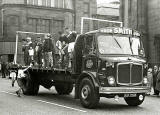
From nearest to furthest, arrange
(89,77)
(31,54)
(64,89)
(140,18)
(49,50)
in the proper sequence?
1. (89,77)
2. (49,50)
3. (64,89)
4. (31,54)
5. (140,18)

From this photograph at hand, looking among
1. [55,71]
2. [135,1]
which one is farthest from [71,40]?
[135,1]

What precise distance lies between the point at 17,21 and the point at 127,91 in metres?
36.5

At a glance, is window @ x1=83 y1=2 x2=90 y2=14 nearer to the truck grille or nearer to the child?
the child

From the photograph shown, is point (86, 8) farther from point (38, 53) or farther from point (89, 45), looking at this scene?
point (89, 45)

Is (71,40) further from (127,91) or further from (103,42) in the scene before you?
(127,91)

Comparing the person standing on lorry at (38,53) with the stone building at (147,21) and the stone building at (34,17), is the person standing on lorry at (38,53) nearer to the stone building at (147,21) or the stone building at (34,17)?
the stone building at (147,21)

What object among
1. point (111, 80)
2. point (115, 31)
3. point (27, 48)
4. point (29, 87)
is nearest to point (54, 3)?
point (27, 48)

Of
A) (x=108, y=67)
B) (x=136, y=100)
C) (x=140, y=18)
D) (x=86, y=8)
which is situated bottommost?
(x=136, y=100)

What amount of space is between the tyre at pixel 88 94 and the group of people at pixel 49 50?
1.73 meters

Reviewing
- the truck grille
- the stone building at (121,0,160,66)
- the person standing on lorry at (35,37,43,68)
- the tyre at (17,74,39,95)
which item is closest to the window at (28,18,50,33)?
the stone building at (121,0,160,66)

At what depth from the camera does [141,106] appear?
1460 cm

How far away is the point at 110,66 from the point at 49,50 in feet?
16.8

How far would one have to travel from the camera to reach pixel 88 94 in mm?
13359

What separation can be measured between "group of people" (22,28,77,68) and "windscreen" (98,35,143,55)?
6.49ft
